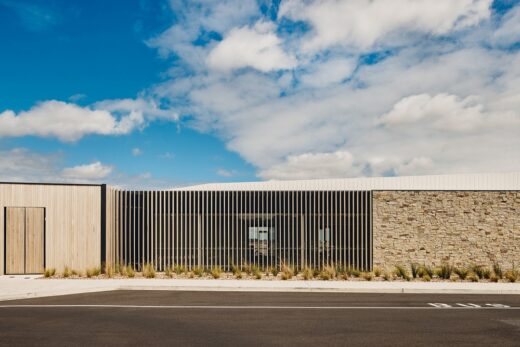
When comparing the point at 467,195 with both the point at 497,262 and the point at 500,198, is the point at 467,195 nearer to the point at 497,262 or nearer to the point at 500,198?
the point at 500,198

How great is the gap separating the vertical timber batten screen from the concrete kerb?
447cm

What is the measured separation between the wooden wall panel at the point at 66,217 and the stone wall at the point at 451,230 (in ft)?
40.7

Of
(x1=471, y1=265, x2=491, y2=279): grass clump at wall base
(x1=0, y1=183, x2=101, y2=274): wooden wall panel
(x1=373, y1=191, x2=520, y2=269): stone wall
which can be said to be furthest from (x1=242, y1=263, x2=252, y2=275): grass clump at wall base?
(x1=471, y1=265, x2=491, y2=279): grass clump at wall base

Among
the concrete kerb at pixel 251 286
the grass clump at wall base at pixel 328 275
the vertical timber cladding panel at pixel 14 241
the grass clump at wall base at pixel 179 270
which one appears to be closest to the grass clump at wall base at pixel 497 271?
the concrete kerb at pixel 251 286

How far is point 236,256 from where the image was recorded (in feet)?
67.7

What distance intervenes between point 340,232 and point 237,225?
468cm

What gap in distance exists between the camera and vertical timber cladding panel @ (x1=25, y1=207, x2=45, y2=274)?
18922 mm

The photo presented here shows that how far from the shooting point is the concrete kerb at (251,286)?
14500 millimetres

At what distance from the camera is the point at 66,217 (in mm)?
19406

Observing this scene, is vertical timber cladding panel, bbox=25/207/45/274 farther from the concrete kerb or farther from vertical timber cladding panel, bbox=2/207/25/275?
the concrete kerb

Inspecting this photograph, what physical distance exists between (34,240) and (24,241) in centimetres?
39

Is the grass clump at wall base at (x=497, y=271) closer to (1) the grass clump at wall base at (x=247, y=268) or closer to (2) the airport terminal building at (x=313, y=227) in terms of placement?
(2) the airport terminal building at (x=313, y=227)

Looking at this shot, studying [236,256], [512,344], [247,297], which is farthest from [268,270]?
[512,344]

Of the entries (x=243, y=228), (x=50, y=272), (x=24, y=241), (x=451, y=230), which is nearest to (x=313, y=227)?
(x=243, y=228)
